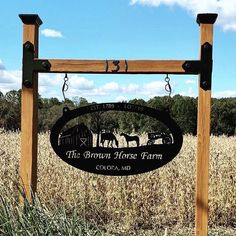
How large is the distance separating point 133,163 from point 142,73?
2.91ft

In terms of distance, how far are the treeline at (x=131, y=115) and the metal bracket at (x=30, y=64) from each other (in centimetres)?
55

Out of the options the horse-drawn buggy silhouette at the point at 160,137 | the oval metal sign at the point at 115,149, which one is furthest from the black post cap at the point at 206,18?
the horse-drawn buggy silhouette at the point at 160,137

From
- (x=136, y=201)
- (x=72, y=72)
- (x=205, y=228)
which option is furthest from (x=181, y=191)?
Result: (x=72, y=72)

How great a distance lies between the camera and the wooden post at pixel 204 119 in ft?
14.4

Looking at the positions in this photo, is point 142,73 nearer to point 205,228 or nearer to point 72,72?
point 72,72

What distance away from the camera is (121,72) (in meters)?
4.49

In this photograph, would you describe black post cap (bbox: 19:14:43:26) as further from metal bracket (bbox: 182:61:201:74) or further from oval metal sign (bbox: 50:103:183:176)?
metal bracket (bbox: 182:61:201:74)

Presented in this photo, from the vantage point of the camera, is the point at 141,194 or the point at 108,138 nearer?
the point at 108,138

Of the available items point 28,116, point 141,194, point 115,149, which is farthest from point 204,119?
point 141,194

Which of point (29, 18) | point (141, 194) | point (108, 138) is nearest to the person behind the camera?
point (29, 18)

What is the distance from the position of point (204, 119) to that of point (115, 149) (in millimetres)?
911

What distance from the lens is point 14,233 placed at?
11.4 ft

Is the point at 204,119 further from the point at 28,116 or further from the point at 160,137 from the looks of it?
the point at 28,116

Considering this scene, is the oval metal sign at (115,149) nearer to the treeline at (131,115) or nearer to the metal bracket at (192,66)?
the treeline at (131,115)
